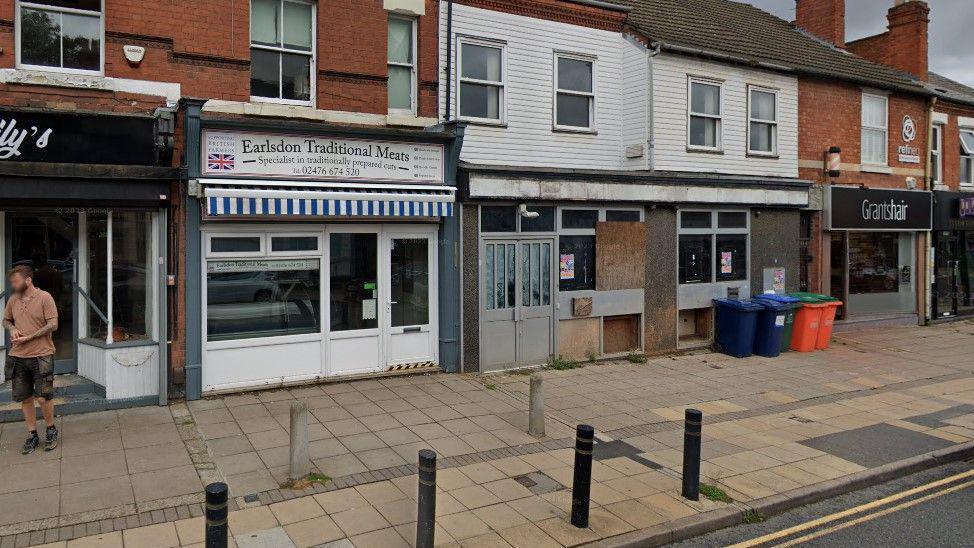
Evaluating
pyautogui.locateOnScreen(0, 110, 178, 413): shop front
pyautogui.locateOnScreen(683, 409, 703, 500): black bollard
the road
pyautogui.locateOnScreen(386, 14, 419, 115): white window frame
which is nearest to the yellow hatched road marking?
the road

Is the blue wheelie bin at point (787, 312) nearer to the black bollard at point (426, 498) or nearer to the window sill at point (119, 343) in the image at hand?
the black bollard at point (426, 498)

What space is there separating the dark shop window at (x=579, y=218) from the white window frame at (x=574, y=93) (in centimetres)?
179

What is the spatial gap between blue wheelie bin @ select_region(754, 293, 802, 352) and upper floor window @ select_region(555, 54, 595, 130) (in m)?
5.22

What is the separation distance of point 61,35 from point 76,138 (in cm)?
159

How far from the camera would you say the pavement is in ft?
19.8

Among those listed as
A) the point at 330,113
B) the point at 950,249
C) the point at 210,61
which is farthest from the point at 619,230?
the point at 950,249

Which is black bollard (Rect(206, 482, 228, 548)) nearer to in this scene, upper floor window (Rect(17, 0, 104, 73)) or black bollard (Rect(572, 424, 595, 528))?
black bollard (Rect(572, 424, 595, 528))

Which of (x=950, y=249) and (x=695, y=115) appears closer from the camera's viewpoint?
(x=695, y=115)

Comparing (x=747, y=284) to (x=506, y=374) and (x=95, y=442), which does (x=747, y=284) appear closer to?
(x=506, y=374)

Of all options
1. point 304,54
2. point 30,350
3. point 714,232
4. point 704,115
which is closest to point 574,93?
point 704,115

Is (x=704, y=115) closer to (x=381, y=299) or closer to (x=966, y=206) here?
(x=381, y=299)

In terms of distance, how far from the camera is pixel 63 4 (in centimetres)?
910

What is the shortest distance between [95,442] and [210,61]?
17.6 ft

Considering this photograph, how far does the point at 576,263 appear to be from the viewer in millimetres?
12977
